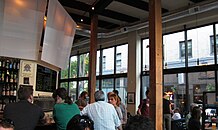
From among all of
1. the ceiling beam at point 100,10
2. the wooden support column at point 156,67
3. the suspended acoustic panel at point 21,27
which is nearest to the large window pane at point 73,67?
the ceiling beam at point 100,10

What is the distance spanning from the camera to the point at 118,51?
452 inches

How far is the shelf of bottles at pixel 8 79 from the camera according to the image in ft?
22.2

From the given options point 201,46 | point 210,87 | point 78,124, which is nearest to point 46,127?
point 78,124

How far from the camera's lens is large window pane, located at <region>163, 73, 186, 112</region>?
8.98 metres

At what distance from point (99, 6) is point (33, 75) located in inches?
106

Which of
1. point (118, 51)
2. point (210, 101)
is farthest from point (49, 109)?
point (118, 51)

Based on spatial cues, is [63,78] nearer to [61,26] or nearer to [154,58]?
[61,26]

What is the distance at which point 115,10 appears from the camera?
932 cm

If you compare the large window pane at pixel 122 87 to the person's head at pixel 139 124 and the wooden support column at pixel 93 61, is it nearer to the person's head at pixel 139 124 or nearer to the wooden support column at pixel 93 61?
the wooden support column at pixel 93 61

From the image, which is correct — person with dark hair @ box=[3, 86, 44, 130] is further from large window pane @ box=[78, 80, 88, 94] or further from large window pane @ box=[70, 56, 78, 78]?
large window pane @ box=[70, 56, 78, 78]

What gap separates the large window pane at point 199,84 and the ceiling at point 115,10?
2195 mm

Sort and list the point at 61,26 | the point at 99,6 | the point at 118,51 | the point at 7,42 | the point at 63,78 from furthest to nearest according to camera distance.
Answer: the point at 63,78
the point at 118,51
the point at 99,6
the point at 61,26
the point at 7,42

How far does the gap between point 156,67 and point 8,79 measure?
414 cm

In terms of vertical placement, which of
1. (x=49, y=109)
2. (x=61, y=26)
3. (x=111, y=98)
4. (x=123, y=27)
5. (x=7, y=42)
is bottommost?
(x=49, y=109)
